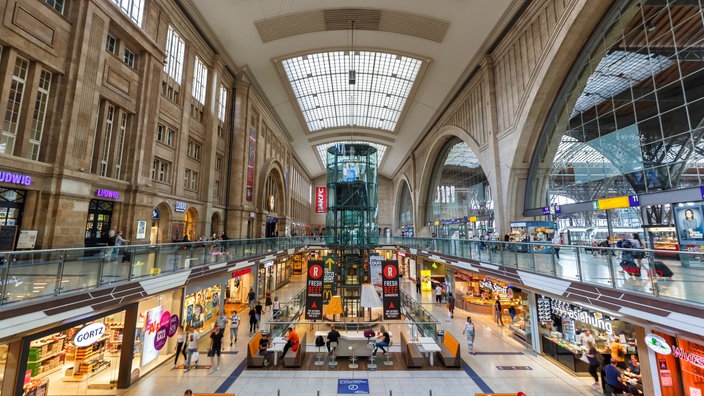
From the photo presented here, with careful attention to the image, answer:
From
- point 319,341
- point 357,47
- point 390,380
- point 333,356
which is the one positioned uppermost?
point 357,47

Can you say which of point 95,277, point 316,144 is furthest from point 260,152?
point 95,277

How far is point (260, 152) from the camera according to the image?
28266 millimetres

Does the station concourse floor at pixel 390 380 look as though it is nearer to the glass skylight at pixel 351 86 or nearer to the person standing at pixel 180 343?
the person standing at pixel 180 343

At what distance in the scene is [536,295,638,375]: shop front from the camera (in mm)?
9031

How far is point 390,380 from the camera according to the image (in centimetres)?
941

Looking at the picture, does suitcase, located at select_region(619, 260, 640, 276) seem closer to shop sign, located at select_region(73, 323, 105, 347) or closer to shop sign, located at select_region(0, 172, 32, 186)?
shop sign, located at select_region(73, 323, 105, 347)

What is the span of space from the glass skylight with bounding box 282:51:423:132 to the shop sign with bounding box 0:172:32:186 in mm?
20324

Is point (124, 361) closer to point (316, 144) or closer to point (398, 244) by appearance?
point (398, 244)

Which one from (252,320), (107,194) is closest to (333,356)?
(252,320)

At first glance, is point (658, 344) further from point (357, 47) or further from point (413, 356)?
point (357, 47)

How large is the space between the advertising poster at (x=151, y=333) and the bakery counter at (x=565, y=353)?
1415 cm

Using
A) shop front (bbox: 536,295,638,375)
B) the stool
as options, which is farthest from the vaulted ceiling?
the stool

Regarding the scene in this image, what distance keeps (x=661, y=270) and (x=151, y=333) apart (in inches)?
546

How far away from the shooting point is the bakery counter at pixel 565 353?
32.8ft
